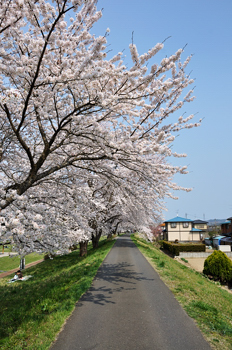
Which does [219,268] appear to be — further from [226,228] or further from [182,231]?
[182,231]

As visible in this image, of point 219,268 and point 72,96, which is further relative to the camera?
point 219,268

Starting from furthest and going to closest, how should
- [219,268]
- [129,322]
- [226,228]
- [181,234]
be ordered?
[181,234] → [226,228] → [219,268] → [129,322]

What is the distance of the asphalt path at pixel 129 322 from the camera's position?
197 inches

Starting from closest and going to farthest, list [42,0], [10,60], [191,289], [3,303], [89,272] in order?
[42,0]
[10,60]
[191,289]
[3,303]
[89,272]

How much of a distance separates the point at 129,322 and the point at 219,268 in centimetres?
1413

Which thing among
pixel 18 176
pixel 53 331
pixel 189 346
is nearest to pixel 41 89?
pixel 18 176

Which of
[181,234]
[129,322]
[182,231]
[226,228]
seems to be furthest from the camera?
[182,231]

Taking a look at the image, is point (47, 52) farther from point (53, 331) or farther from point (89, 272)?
point (89, 272)

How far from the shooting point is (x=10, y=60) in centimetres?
591

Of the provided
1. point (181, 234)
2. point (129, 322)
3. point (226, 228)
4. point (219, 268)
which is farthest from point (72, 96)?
point (181, 234)

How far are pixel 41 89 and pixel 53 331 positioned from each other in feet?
21.0

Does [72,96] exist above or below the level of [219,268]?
above

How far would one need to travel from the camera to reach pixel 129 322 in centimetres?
609

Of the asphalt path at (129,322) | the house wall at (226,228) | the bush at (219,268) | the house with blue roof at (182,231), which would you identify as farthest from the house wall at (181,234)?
the asphalt path at (129,322)
